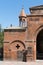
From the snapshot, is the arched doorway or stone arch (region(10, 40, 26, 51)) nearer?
the arched doorway

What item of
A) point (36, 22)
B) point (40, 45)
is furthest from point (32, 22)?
point (40, 45)

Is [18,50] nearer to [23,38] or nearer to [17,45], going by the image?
[17,45]

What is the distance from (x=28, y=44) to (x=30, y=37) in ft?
2.93

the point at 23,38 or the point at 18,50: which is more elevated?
the point at 23,38

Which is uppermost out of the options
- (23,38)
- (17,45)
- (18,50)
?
(23,38)

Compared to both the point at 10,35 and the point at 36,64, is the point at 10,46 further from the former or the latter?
the point at 36,64

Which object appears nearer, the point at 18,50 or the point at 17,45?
the point at 18,50

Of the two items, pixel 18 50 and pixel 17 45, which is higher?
pixel 17 45

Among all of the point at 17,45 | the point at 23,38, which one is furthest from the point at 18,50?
the point at 23,38

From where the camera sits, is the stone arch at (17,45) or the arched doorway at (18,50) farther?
the stone arch at (17,45)

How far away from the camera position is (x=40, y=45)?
33.3 m

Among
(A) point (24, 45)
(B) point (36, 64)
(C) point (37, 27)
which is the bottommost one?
(B) point (36, 64)

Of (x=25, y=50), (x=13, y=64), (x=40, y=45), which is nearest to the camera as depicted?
(x=13, y=64)

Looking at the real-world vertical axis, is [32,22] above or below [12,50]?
above
